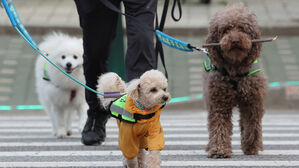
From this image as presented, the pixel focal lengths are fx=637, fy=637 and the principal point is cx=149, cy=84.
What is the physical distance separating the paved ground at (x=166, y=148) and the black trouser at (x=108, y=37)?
1.96 feet

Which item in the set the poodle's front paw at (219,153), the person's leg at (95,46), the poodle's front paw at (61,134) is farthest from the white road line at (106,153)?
the poodle's front paw at (61,134)

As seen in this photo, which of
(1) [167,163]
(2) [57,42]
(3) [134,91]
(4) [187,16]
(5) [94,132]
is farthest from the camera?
(4) [187,16]

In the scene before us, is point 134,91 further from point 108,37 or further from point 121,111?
point 108,37

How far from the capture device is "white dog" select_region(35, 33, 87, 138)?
6914mm

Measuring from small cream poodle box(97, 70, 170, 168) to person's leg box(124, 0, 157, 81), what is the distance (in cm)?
55

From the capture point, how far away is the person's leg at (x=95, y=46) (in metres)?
5.26

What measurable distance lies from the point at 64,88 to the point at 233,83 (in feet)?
8.44

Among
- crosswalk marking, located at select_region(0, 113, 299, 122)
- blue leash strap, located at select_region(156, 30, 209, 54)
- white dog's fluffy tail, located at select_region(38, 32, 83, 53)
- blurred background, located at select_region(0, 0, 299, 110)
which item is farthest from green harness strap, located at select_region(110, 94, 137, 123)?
crosswalk marking, located at select_region(0, 113, 299, 122)

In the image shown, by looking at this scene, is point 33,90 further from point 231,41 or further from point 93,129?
point 231,41

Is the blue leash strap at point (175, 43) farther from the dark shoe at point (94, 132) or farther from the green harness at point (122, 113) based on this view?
the dark shoe at point (94, 132)

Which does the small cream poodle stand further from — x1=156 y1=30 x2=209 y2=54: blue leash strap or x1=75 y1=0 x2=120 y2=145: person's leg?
x1=75 y1=0 x2=120 y2=145: person's leg

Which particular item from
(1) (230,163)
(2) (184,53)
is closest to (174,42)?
(1) (230,163)

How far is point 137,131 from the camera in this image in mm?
3826

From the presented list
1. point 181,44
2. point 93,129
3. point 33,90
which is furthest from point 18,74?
point 181,44
